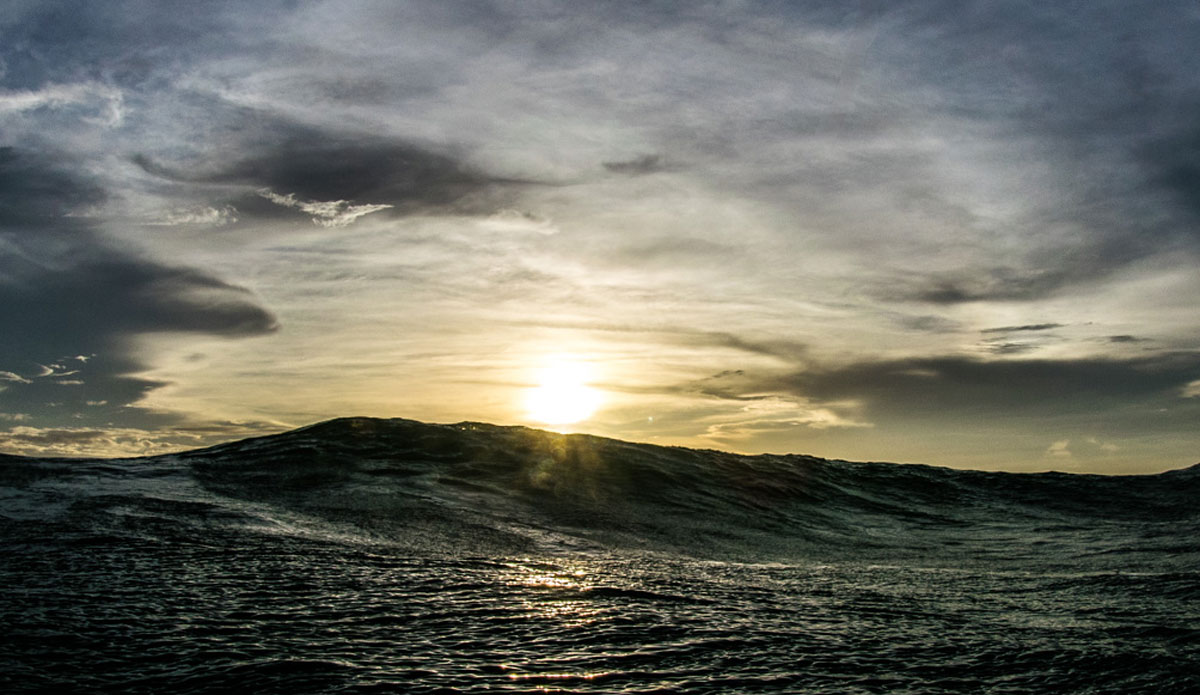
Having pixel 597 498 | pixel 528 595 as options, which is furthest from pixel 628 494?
pixel 528 595

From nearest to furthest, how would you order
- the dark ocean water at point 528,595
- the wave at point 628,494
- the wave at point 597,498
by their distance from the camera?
1. the dark ocean water at point 528,595
2. the wave at point 597,498
3. the wave at point 628,494

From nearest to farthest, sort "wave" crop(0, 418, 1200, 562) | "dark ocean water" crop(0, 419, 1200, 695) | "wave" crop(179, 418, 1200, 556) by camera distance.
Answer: "dark ocean water" crop(0, 419, 1200, 695)
"wave" crop(0, 418, 1200, 562)
"wave" crop(179, 418, 1200, 556)

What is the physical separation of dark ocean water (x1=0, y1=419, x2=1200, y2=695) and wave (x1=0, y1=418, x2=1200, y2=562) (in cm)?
11

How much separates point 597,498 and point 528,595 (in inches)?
315

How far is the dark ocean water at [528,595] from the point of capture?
13.3 ft

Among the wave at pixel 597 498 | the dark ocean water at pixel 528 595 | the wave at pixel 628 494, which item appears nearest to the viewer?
the dark ocean water at pixel 528 595

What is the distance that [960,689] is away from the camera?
3889mm

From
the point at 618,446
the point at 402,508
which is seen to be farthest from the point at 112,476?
the point at 618,446

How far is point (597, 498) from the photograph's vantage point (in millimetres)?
13688

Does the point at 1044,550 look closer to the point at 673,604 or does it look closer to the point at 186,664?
the point at 673,604

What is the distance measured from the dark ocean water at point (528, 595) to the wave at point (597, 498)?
0.11 m

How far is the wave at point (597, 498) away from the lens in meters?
9.70

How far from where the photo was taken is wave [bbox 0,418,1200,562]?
9695 millimetres

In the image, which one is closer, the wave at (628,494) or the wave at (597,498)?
the wave at (597,498)
